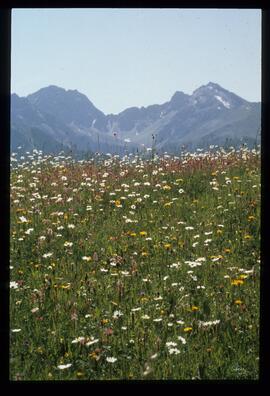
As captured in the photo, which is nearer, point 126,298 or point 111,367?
point 111,367

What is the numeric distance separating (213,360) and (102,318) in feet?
2.68

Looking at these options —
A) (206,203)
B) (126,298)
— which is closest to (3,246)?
(126,298)

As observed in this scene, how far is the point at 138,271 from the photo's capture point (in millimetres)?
4629

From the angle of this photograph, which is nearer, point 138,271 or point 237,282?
point 237,282

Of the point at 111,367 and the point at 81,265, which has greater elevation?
the point at 81,265

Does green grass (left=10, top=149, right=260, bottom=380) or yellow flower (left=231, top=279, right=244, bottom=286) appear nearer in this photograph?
green grass (left=10, top=149, right=260, bottom=380)

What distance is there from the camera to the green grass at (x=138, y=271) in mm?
3354

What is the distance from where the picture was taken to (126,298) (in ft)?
13.8

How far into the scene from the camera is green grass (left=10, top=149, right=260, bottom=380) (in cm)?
335

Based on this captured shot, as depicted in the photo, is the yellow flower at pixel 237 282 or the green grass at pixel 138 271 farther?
the yellow flower at pixel 237 282
